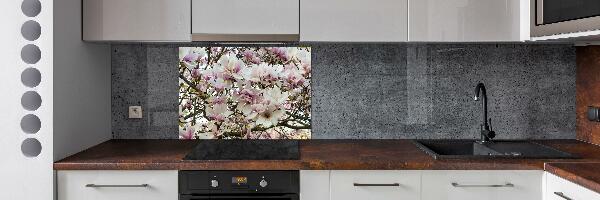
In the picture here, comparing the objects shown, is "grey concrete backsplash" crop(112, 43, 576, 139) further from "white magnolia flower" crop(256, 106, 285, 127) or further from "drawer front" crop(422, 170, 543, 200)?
"drawer front" crop(422, 170, 543, 200)

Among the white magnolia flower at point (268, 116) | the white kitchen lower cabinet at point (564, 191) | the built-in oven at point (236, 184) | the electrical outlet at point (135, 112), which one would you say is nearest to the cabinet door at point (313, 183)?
the built-in oven at point (236, 184)

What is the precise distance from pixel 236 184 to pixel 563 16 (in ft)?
4.74

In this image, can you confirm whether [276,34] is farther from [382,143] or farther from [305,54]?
[382,143]

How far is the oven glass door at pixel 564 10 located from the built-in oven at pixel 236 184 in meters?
1.21

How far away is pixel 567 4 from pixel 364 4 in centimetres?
83

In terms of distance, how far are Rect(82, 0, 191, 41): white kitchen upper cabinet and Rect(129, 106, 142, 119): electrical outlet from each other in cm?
52

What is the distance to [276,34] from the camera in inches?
105

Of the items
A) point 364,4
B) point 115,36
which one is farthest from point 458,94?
point 115,36

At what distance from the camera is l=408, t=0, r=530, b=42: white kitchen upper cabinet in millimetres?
2658

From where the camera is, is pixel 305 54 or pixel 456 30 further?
pixel 305 54

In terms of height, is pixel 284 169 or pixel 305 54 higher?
pixel 305 54

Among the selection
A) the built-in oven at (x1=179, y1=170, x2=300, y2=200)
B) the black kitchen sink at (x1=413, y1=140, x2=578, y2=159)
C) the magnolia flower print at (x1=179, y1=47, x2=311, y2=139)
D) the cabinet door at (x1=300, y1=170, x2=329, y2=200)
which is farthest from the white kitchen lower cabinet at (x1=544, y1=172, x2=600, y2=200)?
the magnolia flower print at (x1=179, y1=47, x2=311, y2=139)

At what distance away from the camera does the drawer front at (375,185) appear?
237 centimetres

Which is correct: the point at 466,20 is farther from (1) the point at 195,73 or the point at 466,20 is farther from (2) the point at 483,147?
(1) the point at 195,73
